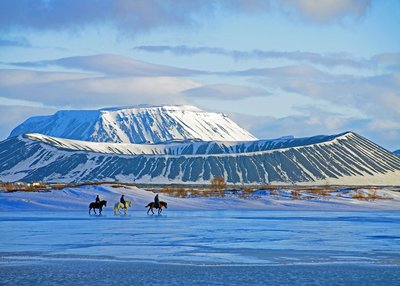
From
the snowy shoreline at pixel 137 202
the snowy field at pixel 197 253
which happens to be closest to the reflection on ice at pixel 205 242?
the snowy field at pixel 197 253

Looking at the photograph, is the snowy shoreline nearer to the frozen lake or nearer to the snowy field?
the snowy field

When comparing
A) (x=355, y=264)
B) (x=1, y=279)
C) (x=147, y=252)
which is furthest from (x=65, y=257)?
(x=355, y=264)

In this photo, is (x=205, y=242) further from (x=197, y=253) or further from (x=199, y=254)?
(x=199, y=254)

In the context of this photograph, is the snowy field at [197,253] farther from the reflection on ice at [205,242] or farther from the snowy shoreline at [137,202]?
the snowy shoreline at [137,202]

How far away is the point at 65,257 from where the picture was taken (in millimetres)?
22250

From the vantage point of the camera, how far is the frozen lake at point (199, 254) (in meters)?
18.3

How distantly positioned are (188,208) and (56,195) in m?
10.5

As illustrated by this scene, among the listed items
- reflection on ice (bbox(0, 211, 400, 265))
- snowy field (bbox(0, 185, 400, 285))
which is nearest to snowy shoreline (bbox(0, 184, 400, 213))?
snowy field (bbox(0, 185, 400, 285))

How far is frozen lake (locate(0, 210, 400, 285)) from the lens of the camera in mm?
18312

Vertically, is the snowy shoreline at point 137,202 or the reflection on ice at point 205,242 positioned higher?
the snowy shoreline at point 137,202

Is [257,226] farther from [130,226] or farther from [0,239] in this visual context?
[0,239]

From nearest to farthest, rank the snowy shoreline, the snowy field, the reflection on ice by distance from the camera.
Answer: the snowy field → the reflection on ice → the snowy shoreline

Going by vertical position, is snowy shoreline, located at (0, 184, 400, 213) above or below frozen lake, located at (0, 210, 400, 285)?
above

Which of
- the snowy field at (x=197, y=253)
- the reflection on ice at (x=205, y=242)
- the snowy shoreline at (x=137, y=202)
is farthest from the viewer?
the snowy shoreline at (x=137, y=202)
